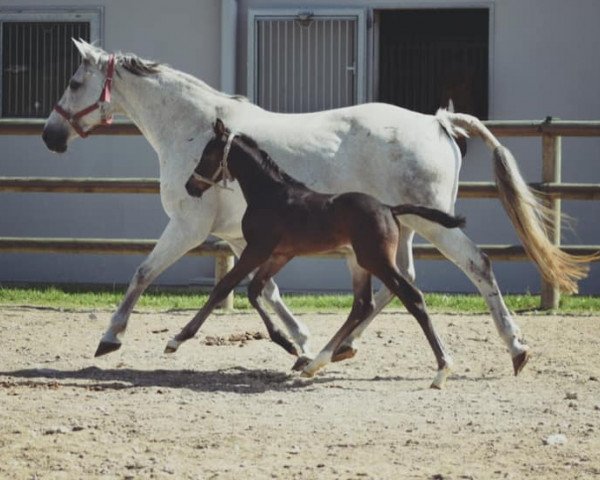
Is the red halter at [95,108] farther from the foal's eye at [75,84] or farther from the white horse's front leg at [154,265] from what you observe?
the white horse's front leg at [154,265]

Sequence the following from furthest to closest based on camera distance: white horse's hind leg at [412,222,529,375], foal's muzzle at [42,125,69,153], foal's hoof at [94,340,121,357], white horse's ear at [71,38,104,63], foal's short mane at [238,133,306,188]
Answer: foal's muzzle at [42,125,69,153]
white horse's ear at [71,38,104,63]
foal's hoof at [94,340,121,357]
white horse's hind leg at [412,222,529,375]
foal's short mane at [238,133,306,188]

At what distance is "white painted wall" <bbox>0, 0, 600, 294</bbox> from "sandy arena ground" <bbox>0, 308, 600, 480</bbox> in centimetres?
290

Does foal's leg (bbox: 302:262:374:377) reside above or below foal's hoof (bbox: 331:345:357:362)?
above

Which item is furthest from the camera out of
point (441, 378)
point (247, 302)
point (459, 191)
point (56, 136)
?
point (247, 302)

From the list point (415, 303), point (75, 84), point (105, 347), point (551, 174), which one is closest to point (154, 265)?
point (105, 347)

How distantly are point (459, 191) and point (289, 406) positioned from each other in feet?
15.0

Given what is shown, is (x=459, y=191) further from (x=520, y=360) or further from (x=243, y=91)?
(x=520, y=360)

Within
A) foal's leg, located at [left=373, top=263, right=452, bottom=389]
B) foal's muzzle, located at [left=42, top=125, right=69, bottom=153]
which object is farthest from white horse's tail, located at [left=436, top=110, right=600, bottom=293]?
foal's muzzle, located at [left=42, top=125, right=69, bottom=153]

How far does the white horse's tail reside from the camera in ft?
28.3

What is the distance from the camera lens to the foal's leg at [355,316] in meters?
7.86

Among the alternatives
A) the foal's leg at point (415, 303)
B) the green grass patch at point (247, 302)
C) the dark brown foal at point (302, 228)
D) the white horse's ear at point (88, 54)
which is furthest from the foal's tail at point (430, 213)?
the green grass patch at point (247, 302)

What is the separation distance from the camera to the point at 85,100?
917 cm

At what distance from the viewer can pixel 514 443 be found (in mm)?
6125

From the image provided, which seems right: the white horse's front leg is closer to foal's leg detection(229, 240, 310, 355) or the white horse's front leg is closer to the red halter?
foal's leg detection(229, 240, 310, 355)
